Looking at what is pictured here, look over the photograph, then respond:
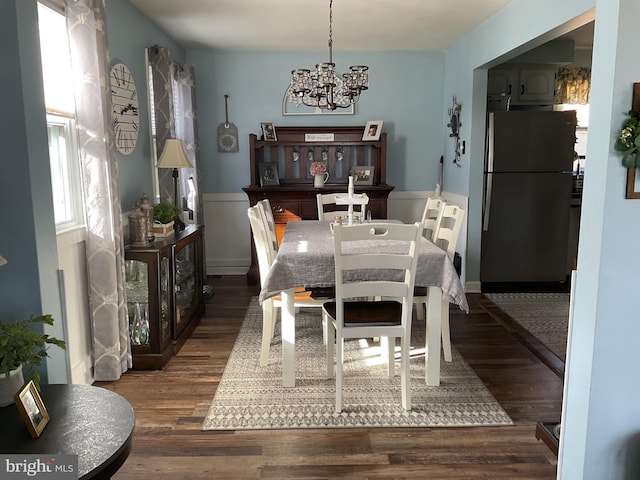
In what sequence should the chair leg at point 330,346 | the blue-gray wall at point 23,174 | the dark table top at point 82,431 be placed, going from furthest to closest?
the chair leg at point 330,346
the blue-gray wall at point 23,174
the dark table top at point 82,431

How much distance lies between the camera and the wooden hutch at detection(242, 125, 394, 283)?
17.1 ft

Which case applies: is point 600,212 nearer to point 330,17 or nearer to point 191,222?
point 330,17

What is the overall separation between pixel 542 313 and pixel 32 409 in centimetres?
400

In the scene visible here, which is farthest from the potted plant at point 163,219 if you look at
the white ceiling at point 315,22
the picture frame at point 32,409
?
the picture frame at point 32,409

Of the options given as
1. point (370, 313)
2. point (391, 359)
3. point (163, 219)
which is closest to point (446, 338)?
point (391, 359)

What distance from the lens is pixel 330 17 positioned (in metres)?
3.94

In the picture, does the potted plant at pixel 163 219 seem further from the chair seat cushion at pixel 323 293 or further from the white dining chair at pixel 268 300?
the chair seat cushion at pixel 323 293

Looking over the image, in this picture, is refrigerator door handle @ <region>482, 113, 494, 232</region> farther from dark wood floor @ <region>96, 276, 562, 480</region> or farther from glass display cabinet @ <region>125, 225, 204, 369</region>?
glass display cabinet @ <region>125, 225, 204, 369</region>

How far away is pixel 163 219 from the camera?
360 cm

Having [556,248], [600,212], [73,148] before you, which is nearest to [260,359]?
[73,148]

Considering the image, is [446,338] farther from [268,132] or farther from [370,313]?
[268,132]

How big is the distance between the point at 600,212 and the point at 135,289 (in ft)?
8.73

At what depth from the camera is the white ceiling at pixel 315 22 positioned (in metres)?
3.78

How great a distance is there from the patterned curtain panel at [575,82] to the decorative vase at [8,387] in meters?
5.61
